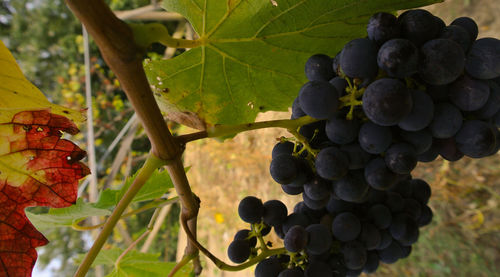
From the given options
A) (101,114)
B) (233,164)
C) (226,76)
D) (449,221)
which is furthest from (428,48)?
(101,114)

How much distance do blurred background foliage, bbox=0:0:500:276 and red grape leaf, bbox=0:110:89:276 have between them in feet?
1.32

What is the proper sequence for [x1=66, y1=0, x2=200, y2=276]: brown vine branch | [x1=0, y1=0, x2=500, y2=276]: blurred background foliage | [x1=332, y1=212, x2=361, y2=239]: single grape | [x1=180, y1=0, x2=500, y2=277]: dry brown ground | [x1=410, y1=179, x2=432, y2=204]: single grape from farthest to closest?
[x1=180, y1=0, x2=500, y2=277]: dry brown ground, [x1=0, y1=0, x2=500, y2=276]: blurred background foliage, [x1=410, y1=179, x2=432, y2=204]: single grape, [x1=332, y1=212, x2=361, y2=239]: single grape, [x1=66, y1=0, x2=200, y2=276]: brown vine branch

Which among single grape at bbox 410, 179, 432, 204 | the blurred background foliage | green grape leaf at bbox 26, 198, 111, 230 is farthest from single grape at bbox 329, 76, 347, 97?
the blurred background foliage

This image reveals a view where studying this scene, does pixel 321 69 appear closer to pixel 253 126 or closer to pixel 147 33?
pixel 253 126

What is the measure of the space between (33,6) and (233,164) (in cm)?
283

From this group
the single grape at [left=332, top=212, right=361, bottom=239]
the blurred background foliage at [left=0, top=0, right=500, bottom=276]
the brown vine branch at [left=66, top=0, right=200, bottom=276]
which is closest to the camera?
the brown vine branch at [left=66, top=0, right=200, bottom=276]

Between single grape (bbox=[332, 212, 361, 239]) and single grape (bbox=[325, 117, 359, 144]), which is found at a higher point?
single grape (bbox=[325, 117, 359, 144])

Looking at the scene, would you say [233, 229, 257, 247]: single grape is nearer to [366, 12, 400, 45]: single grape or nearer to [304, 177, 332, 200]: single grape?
[304, 177, 332, 200]: single grape

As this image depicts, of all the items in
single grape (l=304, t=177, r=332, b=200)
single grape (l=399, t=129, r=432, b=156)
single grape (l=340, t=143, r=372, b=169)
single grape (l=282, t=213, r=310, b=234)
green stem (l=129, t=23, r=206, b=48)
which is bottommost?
single grape (l=282, t=213, r=310, b=234)

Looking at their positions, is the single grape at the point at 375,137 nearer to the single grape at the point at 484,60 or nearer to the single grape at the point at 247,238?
the single grape at the point at 484,60

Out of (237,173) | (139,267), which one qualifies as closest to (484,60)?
(139,267)

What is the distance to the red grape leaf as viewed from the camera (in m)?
0.42

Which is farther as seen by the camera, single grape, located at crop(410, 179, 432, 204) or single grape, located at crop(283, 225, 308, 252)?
single grape, located at crop(410, 179, 432, 204)

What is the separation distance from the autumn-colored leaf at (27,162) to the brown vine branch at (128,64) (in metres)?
0.09
